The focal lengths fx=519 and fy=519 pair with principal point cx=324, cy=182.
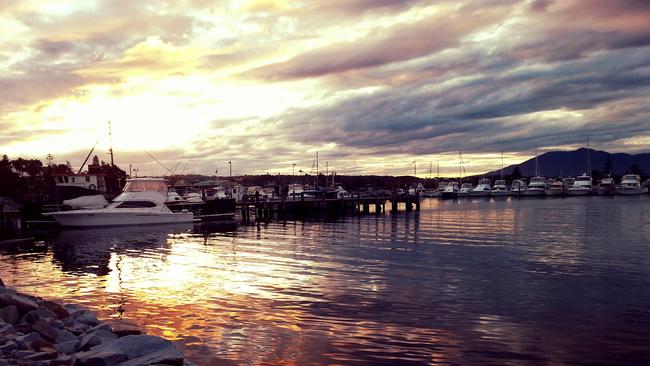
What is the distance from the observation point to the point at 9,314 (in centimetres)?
1155

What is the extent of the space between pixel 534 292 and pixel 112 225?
3980 cm

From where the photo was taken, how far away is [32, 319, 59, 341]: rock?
10723 millimetres

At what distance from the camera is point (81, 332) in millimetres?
11898

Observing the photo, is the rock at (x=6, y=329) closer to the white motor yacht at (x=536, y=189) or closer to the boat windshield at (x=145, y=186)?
the boat windshield at (x=145, y=186)

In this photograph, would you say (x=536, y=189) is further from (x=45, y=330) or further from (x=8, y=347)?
(x=8, y=347)

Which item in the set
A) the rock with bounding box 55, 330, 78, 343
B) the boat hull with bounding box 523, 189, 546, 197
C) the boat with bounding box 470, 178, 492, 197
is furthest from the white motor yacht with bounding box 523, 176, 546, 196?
the rock with bounding box 55, 330, 78, 343

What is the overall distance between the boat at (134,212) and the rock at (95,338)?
3855 centimetres

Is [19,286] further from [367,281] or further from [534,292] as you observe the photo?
[534,292]

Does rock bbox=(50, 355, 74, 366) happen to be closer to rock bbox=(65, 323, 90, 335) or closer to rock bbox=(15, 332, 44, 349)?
rock bbox=(15, 332, 44, 349)

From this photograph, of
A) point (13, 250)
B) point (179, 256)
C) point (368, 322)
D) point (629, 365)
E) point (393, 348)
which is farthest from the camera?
point (13, 250)

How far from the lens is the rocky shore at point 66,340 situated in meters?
9.23

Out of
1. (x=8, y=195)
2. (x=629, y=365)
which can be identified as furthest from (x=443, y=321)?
(x=8, y=195)

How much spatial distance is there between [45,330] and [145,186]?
1755 inches

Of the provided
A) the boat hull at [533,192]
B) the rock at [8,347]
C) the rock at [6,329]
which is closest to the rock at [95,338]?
the rock at [8,347]
